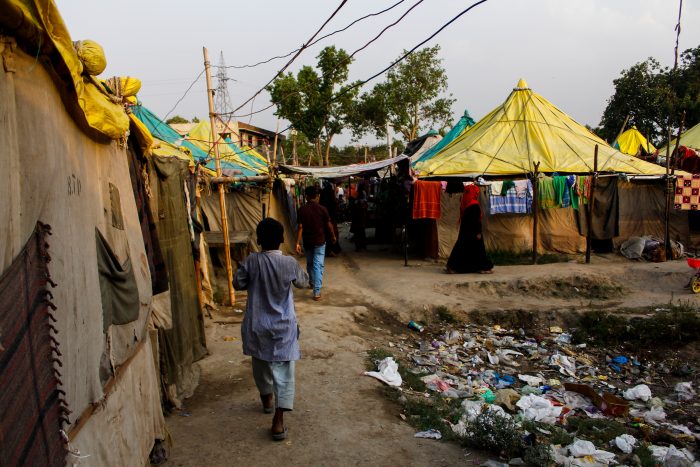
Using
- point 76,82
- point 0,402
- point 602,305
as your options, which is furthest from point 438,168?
point 0,402

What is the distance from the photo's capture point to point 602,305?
29.1ft

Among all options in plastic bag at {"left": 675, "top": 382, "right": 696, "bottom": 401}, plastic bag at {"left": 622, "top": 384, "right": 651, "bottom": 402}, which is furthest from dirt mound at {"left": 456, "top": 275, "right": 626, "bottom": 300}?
plastic bag at {"left": 622, "top": 384, "right": 651, "bottom": 402}

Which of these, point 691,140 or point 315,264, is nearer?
point 315,264

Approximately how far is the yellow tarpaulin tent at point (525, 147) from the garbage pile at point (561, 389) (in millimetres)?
5751

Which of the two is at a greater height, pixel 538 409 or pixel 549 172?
pixel 549 172

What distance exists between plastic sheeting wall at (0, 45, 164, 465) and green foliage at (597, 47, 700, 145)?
23.4m

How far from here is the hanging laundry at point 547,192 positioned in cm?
1234

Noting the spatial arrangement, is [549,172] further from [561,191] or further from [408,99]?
[408,99]

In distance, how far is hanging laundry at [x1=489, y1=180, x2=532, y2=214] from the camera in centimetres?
1223

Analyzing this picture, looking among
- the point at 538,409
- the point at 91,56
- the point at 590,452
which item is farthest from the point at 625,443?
the point at 91,56

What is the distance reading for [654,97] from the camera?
22.3 m

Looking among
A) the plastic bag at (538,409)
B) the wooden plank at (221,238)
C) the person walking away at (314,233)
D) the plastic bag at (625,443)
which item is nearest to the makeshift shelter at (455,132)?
the wooden plank at (221,238)

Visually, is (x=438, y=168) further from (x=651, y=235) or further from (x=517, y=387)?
(x=517, y=387)

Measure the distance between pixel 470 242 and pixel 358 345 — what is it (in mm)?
4693
